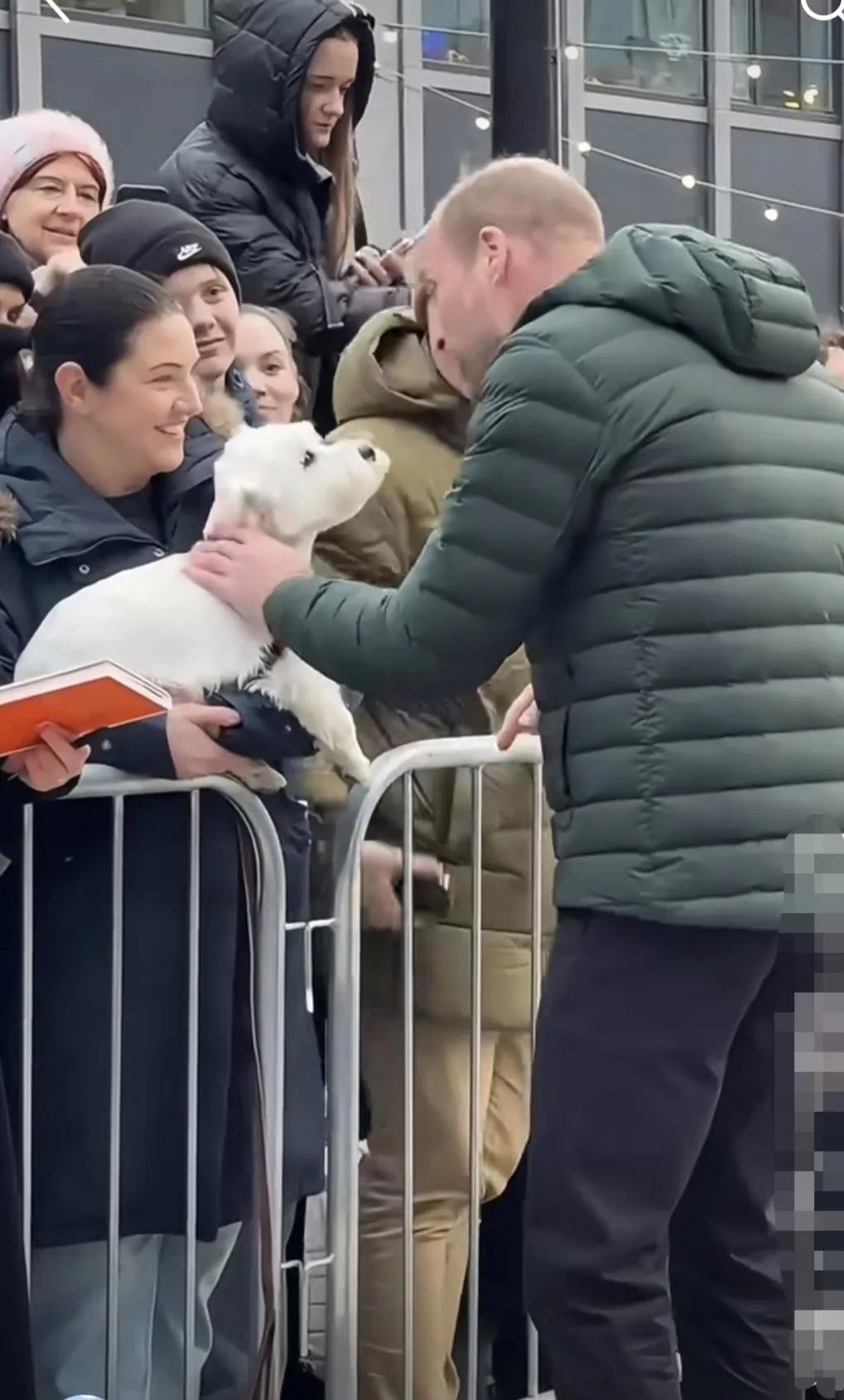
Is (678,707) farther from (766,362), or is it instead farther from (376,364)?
(376,364)

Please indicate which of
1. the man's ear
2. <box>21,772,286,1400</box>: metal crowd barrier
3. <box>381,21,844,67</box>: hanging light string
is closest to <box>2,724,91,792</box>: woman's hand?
<box>21,772,286,1400</box>: metal crowd barrier

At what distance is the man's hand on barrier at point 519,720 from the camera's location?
2.96 meters

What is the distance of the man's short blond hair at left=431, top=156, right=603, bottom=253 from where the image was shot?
259 centimetres

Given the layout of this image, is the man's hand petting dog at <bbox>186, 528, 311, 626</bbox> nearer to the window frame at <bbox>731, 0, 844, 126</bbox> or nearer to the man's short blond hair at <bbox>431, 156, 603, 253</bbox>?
the man's short blond hair at <bbox>431, 156, 603, 253</bbox>

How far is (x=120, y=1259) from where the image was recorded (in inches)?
111

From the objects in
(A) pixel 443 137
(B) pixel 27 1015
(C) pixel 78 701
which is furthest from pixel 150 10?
(C) pixel 78 701

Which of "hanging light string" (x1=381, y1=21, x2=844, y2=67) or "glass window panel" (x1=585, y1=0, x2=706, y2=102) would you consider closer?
"hanging light string" (x1=381, y1=21, x2=844, y2=67)

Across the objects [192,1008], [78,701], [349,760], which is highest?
[78,701]

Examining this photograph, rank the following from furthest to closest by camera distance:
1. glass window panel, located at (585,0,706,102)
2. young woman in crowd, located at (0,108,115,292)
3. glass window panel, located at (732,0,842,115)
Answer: glass window panel, located at (732,0,842,115), glass window panel, located at (585,0,706,102), young woman in crowd, located at (0,108,115,292)

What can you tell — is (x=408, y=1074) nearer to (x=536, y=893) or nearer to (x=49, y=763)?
(x=536, y=893)

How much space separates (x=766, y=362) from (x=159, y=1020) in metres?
1.19

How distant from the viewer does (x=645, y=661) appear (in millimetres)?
2395

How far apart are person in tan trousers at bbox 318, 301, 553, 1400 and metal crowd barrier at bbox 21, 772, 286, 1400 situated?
9.7 inches

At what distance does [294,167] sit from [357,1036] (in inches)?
85.0
